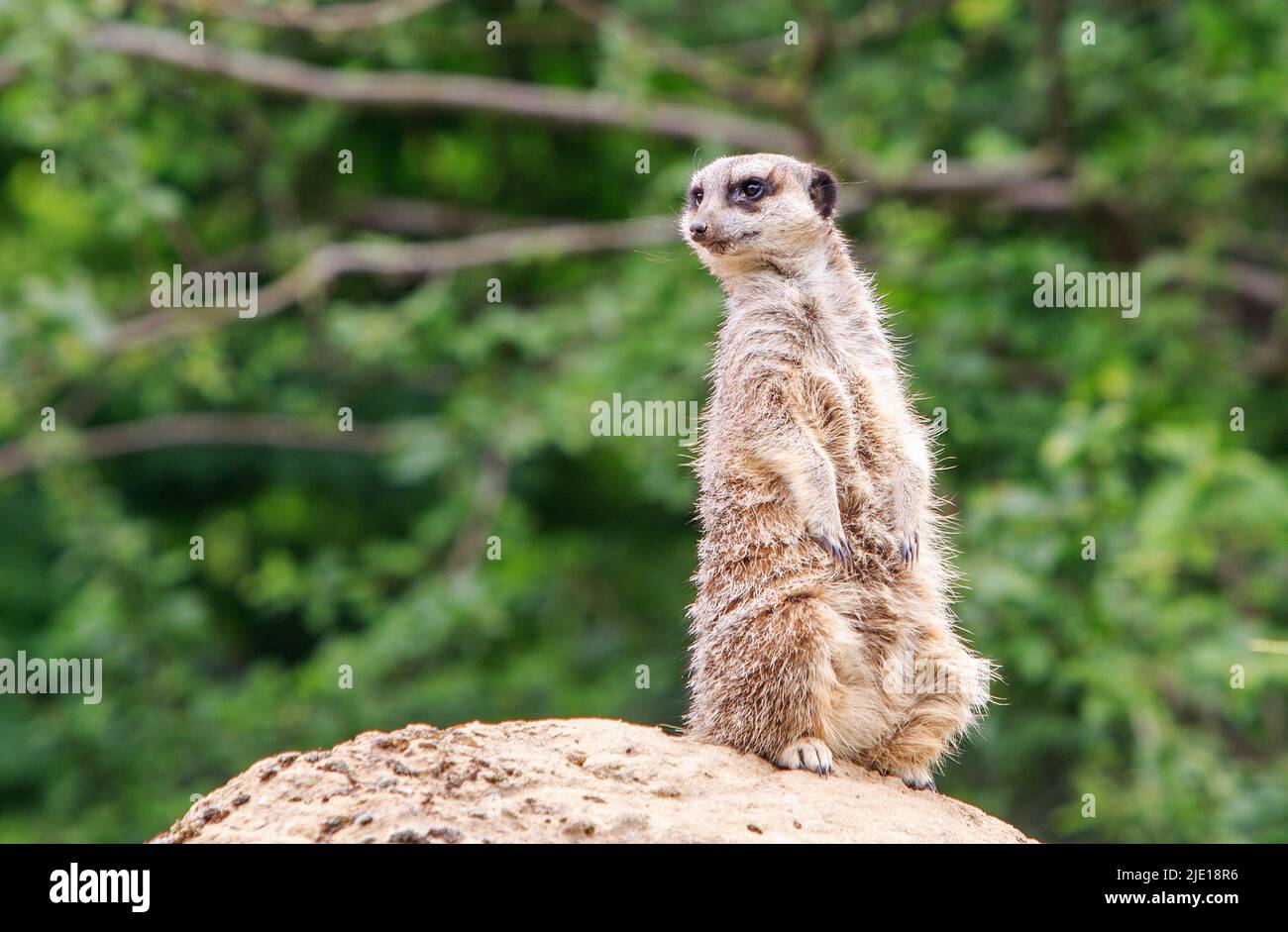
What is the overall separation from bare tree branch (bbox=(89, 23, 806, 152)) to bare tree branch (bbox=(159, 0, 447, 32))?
37 centimetres

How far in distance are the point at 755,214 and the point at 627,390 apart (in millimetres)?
4221

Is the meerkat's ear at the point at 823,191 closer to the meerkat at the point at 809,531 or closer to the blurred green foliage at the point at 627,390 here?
the meerkat at the point at 809,531

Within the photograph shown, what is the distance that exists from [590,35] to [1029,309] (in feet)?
14.2

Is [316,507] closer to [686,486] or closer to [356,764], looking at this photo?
[686,486]

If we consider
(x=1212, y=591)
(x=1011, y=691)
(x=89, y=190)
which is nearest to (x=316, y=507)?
(x=89, y=190)

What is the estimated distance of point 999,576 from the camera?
7.25 m

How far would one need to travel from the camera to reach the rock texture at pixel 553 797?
3.38 meters

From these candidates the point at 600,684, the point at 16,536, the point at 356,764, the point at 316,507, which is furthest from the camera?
the point at 316,507

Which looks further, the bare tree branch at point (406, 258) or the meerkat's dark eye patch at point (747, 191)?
the bare tree branch at point (406, 258)

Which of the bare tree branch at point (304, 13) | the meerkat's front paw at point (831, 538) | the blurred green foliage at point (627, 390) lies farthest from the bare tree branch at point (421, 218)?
the meerkat's front paw at point (831, 538)

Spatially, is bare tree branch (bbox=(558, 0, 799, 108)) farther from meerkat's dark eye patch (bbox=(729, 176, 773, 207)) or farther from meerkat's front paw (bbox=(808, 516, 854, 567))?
meerkat's front paw (bbox=(808, 516, 854, 567))

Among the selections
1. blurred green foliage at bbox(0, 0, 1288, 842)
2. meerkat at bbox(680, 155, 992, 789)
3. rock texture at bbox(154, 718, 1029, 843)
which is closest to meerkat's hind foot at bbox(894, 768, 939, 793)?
meerkat at bbox(680, 155, 992, 789)

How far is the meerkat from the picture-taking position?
4129 millimetres

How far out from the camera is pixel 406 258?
32.4 feet
